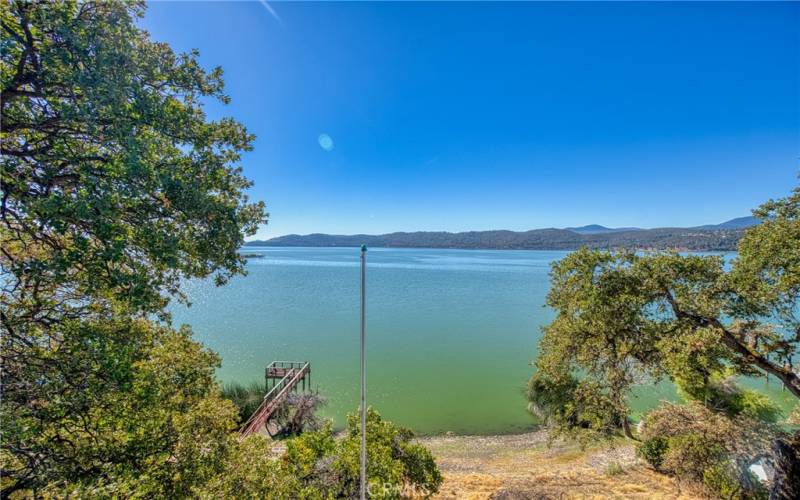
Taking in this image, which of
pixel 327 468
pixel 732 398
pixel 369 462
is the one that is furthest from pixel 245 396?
pixel 732 398

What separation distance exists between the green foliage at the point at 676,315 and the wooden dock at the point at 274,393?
11185 millimetres

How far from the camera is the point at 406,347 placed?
25.3m

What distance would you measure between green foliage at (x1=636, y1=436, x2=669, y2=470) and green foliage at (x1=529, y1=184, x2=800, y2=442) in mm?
1622

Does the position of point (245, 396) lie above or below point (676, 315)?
below

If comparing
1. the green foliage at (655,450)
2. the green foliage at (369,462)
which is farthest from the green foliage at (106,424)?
the green foliage at (655,450)

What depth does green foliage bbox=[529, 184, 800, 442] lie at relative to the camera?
7668mm

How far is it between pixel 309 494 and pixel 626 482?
9277 mm

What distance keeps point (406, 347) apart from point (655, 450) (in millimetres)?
16788

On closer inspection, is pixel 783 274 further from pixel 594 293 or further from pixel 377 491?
pixel 377 491

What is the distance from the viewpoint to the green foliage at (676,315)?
7.67 meters

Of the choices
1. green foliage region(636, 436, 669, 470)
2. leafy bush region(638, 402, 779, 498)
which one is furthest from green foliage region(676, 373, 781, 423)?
leafy bush region(638, 402, 779, 498)

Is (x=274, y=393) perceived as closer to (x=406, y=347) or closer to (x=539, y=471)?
(x=406, y=347)

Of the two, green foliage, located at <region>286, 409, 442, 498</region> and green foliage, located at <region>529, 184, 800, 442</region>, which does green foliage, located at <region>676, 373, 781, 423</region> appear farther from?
green foliage, located at <region>286, 409, 442, 498</region>

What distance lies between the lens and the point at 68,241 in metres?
4.75
